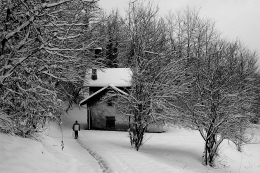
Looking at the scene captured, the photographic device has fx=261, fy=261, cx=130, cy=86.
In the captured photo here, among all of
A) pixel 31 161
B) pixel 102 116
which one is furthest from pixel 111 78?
pixel 31 161

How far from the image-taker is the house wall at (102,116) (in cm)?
3164

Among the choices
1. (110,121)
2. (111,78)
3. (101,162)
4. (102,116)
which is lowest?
(101,162)

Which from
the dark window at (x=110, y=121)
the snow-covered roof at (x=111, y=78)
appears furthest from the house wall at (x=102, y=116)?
the snow-covered roof at (x=111, y=78)

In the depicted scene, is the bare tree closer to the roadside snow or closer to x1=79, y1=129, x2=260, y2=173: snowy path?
Answer: x1=79, y1=129, x2=260, y2=173: snowy path

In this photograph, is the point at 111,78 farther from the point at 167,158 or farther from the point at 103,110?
the point at 167,158

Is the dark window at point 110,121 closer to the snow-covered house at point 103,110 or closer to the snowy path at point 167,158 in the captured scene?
the snow-covered house at point 103,110

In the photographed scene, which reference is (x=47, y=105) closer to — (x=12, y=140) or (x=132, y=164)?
(x=12, y=140)

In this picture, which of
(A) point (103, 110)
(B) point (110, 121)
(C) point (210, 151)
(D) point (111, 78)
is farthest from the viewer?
(D) point (111, 78)

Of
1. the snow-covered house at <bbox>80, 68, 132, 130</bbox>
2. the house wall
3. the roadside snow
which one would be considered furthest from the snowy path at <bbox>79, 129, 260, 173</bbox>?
the snow-covered house at <bbox>80, 68, 132, 130</bbox>

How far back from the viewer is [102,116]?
3200 cm

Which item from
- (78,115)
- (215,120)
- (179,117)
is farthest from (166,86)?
(78,115)

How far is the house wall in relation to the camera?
104ft

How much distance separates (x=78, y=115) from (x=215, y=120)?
25.0 m

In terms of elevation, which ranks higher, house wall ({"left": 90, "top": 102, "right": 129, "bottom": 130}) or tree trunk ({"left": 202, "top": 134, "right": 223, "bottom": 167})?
house wall ({"left": 90, "top": 102, "right": 129, "bottom": 130})
